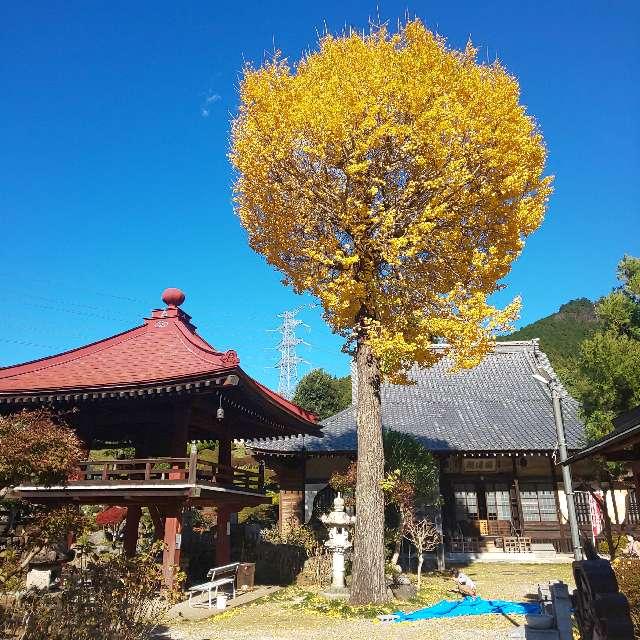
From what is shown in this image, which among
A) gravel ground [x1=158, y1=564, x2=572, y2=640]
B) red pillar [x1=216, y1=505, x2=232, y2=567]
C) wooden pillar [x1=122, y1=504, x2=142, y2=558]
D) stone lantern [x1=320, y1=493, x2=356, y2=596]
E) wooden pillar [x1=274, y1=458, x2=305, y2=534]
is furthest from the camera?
wooden pillar [x1=274, y1=458, x2=305, y2=534]

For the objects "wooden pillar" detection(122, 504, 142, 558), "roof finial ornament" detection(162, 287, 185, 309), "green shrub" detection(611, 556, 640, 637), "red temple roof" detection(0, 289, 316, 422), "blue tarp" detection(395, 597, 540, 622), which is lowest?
"blue tarp" detection(395, 597, 540, 622)

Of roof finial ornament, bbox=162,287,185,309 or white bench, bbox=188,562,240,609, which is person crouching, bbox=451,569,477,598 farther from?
roof finial ornament, bbox=162,287,185,309

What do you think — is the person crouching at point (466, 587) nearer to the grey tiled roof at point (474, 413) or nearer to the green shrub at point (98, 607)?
the grey tiled roof at point (474, 413)

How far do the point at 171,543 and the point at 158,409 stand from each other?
314 centimetres

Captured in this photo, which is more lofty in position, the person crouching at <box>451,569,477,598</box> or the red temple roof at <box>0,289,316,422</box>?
the red temple roof at <box>0,289,316,422</box>

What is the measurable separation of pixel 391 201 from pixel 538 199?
3.30 meters

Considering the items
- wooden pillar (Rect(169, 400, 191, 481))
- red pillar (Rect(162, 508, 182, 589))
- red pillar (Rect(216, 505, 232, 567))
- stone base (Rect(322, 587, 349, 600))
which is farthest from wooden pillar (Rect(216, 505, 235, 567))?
stone base (Rect(322, 587, 349, 600))

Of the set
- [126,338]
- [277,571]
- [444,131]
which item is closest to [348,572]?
[277,571]

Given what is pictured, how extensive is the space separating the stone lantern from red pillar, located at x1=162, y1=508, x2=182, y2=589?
12.0 feet

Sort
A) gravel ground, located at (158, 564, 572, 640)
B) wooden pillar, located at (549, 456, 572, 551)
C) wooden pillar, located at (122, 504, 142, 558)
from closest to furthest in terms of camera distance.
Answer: gravel ground, located at (158, 564, 572, 640), wooden pillar, located at (122, 504, 142, 558), wooden pillar, located at (549, 456, 572, 551)

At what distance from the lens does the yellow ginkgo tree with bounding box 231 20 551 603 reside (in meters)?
10.8

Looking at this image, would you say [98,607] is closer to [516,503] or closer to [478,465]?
[478,465]

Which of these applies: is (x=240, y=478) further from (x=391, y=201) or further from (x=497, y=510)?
(x=497, y=510)

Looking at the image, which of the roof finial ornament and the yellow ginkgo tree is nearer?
the yellow ginkgo tree
